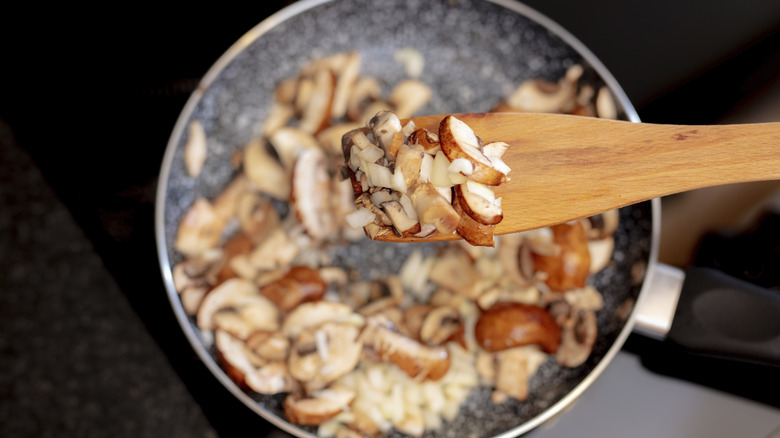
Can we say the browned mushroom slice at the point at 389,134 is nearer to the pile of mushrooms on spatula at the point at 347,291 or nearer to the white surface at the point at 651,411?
the pile of mushrooms on spatula at the point at 347,291

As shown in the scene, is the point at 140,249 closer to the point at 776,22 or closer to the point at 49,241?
the point at 49,241

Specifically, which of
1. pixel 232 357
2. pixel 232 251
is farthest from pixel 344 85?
pixel 232 357

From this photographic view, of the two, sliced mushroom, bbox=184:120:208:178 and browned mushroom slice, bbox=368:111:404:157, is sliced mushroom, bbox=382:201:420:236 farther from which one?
sliced mushroom, bbox=184:120:208:178

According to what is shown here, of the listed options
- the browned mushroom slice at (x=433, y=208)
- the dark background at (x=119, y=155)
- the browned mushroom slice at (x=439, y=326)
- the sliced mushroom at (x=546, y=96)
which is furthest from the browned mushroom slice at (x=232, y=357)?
the sliced mushroom at (x=546, y=96)

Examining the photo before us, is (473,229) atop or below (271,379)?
atop

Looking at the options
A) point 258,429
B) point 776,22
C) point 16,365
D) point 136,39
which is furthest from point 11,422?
point 776,22

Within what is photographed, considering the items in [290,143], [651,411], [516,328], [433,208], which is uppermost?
[433,208]

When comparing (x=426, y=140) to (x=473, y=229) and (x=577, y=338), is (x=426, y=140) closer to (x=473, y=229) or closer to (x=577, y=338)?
(x=473, y=229)
